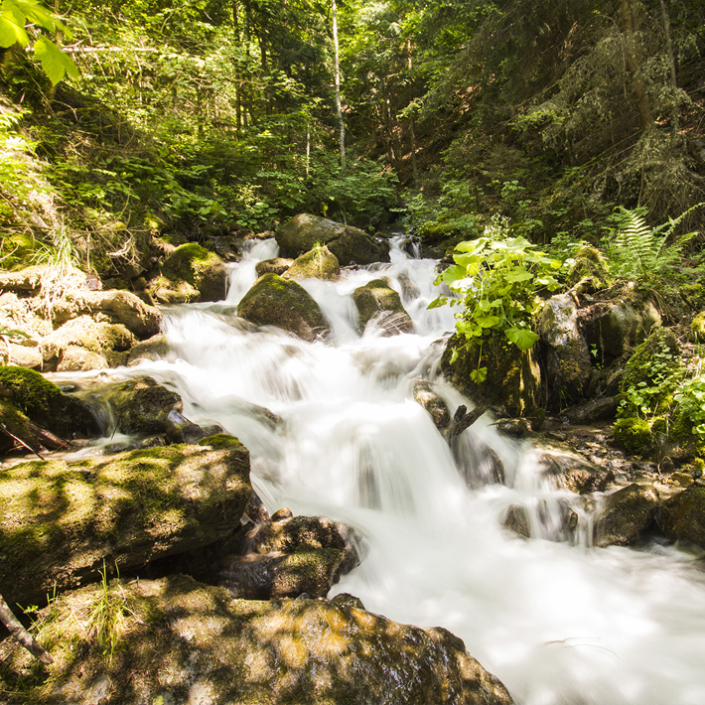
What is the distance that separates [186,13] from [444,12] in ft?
22.1

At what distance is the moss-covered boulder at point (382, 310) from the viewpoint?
7.88 metres

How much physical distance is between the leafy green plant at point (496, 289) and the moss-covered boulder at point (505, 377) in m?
0.14

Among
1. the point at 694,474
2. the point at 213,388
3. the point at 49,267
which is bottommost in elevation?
the point at 694,474

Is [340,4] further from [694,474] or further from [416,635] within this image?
[416,635]

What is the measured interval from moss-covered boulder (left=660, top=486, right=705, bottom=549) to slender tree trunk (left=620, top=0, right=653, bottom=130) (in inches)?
275

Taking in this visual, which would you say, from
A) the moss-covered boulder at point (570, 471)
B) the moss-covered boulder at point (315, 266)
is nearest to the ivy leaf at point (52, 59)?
the moss-covered boulder at point (570, 471)

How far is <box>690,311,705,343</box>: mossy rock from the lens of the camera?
4.41m

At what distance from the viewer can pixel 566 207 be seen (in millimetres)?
8359

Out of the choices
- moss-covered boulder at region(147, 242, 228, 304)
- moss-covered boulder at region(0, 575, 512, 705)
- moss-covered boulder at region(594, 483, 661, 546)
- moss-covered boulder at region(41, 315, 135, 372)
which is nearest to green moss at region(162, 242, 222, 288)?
moss-covered boulder at region(147, 242, 228, 304)

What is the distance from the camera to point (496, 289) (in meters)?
4.84

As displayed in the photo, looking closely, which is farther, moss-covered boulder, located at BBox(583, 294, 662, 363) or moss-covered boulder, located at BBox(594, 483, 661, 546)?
moss-covered boulder, located at BBox(583, 294, 662, 363)

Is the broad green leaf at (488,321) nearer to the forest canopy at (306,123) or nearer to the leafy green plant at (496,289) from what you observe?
the leafy green plant at (496,289)

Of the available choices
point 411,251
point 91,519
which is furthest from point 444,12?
point 91,519

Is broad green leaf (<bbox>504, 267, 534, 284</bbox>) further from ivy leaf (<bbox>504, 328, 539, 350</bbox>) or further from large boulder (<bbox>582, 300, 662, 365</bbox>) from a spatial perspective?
large boulder (<bbox>582, 300, 662, 365</bbox>)
